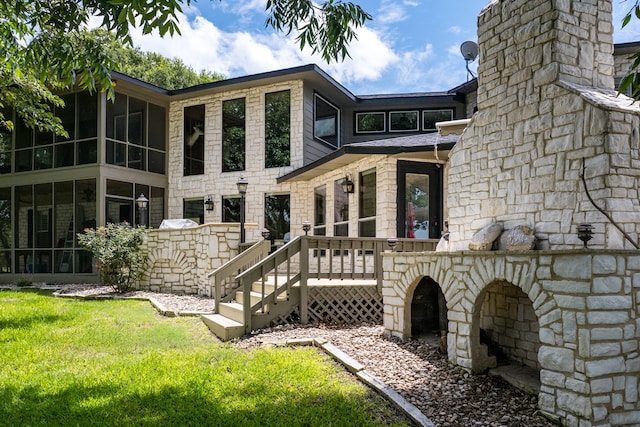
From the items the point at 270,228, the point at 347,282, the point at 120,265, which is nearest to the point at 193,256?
the point at 120,265

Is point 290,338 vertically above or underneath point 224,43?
underneath

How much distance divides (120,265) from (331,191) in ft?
17.9

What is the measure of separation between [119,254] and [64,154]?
17.7ft

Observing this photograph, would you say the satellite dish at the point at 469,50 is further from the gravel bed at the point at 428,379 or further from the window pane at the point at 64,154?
the window pane at the point at 64,154

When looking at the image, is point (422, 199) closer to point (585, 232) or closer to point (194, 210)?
point (585, 232)

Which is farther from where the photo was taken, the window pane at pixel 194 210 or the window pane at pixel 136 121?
the window pane at pixel 194 210

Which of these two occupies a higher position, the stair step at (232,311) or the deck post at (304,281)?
the deck post at (304,281)

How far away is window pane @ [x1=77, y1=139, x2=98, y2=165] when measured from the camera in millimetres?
13914

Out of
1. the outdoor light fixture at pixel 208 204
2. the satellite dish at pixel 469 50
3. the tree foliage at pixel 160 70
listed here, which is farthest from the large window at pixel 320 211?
the tree foliage at pixel 160 70

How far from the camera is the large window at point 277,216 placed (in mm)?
13516

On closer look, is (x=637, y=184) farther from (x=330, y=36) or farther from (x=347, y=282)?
(x=347, y=282)

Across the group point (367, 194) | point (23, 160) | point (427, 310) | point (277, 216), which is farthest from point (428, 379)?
point (23, 160)

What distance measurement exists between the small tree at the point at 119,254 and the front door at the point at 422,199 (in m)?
6.60

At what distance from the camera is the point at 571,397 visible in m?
3.96
